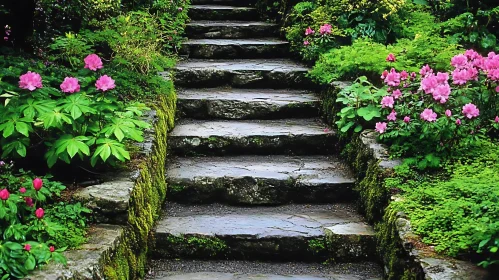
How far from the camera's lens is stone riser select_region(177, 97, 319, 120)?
5094mm

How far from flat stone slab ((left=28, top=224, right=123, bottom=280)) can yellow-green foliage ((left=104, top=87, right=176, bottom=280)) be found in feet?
0.24

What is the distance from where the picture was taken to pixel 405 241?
2.98m

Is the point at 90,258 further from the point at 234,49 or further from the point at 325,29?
the point at 234,49

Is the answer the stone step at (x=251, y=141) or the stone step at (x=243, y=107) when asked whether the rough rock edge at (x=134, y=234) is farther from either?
the stone step at (x=243, y=107)

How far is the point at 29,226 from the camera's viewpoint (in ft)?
8.43

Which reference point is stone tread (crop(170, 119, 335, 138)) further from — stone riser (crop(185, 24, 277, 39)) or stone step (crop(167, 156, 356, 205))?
stone riser (crop(185, 24, 277, 39))

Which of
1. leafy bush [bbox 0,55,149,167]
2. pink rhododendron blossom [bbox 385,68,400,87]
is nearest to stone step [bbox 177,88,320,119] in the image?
pink rhododendron blossom [bbox 385,68,400,87]

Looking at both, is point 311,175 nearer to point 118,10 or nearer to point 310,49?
point 310,49

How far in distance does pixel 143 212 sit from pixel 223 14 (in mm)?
4584

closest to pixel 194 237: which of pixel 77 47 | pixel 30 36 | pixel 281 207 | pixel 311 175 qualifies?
pixel 281 207

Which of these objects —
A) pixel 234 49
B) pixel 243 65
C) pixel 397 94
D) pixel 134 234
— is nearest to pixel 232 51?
pixel 234 49

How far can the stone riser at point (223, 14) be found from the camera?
24.6 ft

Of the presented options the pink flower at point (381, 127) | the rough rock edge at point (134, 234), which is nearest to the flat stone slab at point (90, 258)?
the rough rock edge at point (134, 234)

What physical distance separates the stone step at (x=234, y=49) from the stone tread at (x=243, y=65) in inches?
5.0
